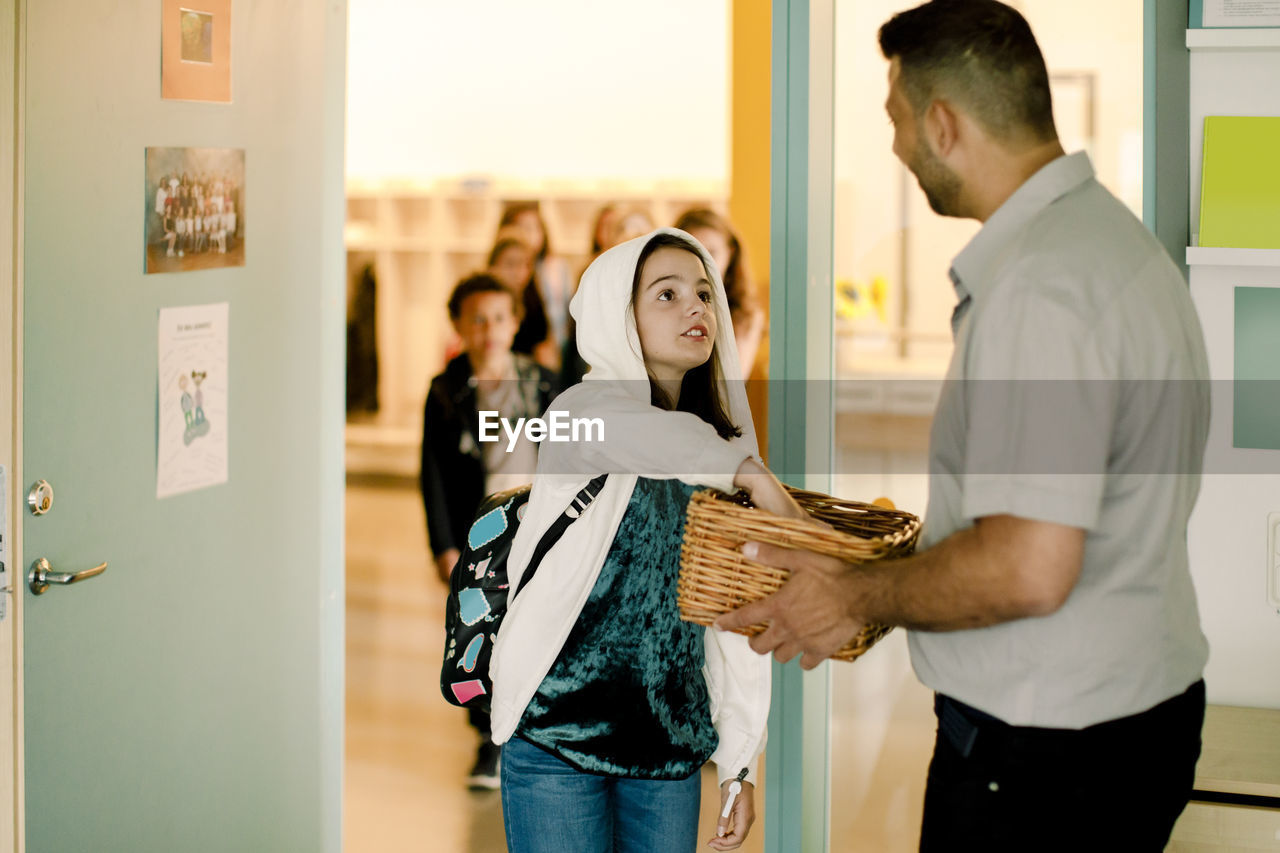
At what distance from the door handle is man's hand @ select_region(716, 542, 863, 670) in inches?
43.6

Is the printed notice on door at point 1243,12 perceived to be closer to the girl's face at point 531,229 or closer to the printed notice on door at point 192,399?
the girl's face at point 531,229

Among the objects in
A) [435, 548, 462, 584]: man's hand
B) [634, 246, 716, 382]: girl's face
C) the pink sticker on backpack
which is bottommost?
[435, 548, 462, 584]: man's hand

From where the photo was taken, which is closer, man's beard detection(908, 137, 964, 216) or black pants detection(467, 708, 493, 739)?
man's beard detection(908, 137, 964, 216)

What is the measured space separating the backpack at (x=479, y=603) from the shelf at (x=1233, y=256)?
4.35 ft

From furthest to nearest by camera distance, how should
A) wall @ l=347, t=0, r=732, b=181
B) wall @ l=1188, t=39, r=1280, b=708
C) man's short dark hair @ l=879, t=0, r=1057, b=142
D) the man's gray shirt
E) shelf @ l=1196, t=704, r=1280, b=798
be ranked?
wall @ l=347, t=0, r=732, b=181, wall @ l=1188, t=39, r=1280, b=708, shelf @ l=1196, t=704, r=1280, b=798, man's short dark hair @ l=879, t=0, r=1057, b=142, the man's gray shirt

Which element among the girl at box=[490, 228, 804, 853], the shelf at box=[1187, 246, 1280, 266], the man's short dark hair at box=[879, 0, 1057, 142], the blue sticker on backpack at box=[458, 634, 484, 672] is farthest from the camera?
the shelf at box=[1187, 246, 1280, 266]

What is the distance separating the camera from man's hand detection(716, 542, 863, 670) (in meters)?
1.59

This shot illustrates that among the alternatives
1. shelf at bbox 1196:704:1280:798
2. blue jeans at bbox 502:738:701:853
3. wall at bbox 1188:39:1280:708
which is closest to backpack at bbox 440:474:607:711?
blue jeans at bbox 502:738:701:853

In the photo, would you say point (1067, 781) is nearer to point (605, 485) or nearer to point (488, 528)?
point (605, 485)

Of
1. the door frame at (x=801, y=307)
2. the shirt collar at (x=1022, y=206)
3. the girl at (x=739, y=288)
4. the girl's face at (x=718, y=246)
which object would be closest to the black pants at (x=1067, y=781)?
the shirt collar at (x=1022, y=206)

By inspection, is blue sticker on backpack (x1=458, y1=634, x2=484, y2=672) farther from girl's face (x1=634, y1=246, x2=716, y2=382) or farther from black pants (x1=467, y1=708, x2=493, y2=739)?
black pants (x1=467, y1=708, x2=493, y2=739)

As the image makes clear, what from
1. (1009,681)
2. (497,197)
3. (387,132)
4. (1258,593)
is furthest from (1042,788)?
(387,132)

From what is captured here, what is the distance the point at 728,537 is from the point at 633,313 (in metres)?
0.41

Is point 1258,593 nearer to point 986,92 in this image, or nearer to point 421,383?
point 986,92
